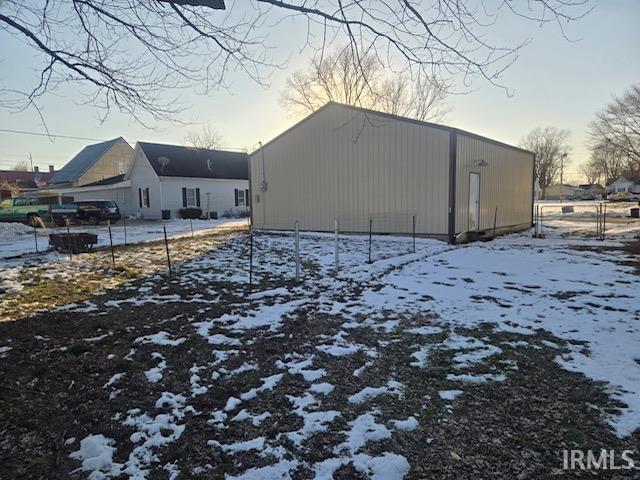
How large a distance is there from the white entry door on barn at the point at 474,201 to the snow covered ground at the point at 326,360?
5994 millimetres

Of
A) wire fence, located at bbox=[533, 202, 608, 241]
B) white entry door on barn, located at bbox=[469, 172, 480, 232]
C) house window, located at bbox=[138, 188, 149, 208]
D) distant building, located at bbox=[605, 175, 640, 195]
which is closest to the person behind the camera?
white entry door on barn, located at bbox=[469, 172, 480, 232]

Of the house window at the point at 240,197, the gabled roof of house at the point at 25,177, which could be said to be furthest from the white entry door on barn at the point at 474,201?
the gabled roof of house at the point at 25,177

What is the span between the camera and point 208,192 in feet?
91.1

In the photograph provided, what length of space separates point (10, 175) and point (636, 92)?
242 ft

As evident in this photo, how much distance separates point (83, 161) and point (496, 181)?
120 ft

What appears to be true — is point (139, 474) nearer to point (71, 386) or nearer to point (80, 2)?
point (71, 386)

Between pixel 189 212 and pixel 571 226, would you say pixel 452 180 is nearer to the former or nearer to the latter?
pixel 571 226

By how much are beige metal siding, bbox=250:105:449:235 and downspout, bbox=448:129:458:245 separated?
6.0 inches

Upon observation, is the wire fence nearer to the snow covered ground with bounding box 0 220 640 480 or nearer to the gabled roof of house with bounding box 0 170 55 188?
the snow covered ground with bounding box 0 220 640 480

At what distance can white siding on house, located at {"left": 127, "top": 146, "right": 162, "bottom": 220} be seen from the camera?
1021 inches

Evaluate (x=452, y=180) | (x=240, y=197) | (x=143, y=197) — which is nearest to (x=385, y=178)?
(x=452, y=180)

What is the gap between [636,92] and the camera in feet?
118

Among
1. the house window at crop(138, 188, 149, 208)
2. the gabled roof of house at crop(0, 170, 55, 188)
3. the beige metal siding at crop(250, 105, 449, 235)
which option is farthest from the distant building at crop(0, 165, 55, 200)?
the beige metal siding at crop(250, 105, 449, 235)

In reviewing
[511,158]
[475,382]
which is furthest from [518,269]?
[511,158]
